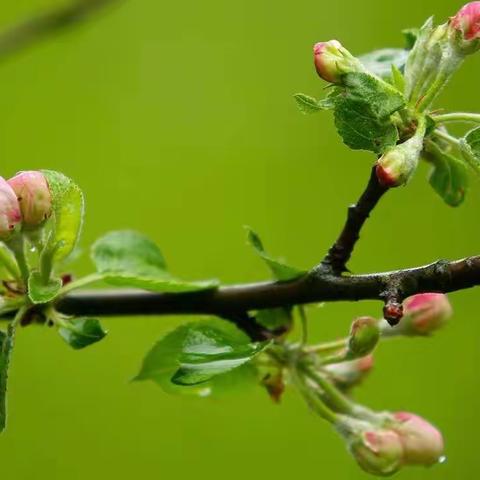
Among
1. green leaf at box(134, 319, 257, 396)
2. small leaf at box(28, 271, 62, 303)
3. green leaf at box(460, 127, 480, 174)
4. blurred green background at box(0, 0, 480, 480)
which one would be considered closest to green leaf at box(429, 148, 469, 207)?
green leaf at box(460, 127, 480, 174)

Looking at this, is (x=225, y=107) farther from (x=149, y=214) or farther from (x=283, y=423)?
(x=283, y=423)

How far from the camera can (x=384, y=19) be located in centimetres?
266

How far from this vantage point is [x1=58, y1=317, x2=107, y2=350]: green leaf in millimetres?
807

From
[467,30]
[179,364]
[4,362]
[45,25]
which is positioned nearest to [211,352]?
[179,364]

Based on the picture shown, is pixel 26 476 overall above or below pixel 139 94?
below

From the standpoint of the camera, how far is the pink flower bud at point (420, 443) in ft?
2.88

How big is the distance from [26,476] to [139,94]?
906 mm

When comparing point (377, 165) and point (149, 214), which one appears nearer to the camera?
point (377, 165)

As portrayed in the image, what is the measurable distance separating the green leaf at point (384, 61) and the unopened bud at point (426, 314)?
18cm

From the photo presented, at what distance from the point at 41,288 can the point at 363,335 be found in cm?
23

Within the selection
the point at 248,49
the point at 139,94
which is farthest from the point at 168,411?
the point at 248,49

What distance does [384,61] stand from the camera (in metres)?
0.92

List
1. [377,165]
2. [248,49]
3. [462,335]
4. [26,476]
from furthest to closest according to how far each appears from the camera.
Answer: [248,49], [462,335], [26,476], [377,165]

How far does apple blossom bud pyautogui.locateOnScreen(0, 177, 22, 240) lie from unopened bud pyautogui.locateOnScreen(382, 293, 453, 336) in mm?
313
